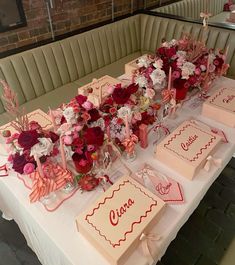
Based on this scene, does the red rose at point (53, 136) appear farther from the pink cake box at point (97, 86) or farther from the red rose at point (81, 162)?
the pink cake box at point (97, 86)

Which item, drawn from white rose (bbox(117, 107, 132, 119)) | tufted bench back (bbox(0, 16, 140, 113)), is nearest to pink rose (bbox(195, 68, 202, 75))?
white rose (bbox(117, 107, 132, 119))

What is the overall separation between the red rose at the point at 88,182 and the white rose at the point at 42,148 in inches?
7.3

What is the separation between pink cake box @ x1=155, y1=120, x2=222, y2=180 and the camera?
41.6 inches

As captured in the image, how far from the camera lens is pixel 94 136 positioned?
94 cm

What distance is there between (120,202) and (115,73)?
76.7 inches

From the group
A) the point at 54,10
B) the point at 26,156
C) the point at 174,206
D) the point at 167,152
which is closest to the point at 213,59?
the point at 167,152

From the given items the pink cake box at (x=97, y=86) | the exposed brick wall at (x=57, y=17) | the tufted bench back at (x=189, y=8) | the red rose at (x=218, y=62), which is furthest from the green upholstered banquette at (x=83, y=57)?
the red rose at (x=218, y=62)

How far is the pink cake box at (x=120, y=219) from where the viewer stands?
78cm

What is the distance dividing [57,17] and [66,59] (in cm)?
52

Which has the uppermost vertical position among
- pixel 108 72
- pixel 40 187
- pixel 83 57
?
pixel 40 187

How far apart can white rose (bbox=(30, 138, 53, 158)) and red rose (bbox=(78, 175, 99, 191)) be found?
19 centimetres

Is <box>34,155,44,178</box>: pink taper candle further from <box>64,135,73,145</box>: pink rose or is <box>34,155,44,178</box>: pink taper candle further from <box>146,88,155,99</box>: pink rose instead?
<box>146,88,155,99</box>: pink rose

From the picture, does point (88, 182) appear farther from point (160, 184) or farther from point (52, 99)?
point (52, 99)

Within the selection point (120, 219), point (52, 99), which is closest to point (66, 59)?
point (52, 99)
